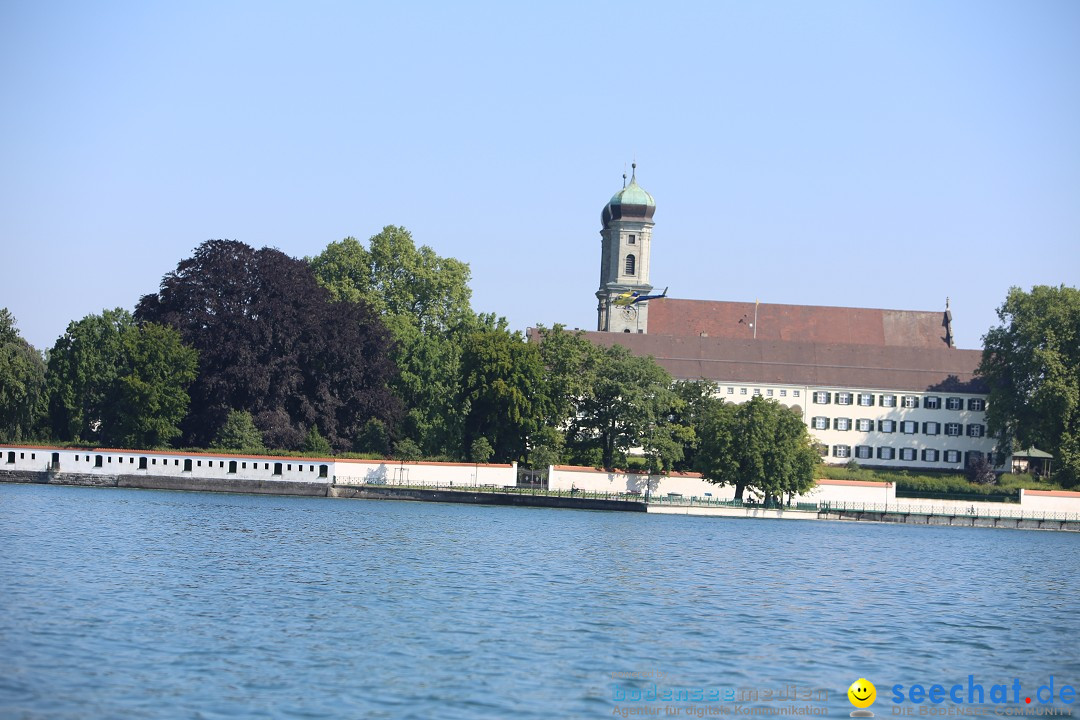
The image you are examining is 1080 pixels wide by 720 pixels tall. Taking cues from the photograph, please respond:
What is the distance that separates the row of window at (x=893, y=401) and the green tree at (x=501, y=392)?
35865 millimetres

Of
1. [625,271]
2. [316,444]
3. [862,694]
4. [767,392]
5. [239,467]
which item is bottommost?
[862,694]

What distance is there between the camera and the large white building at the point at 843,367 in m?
103

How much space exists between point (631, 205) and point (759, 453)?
58016mm

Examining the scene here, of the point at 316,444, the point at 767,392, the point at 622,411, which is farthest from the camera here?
the point at 767,392

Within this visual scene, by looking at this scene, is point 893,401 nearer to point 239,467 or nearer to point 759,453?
point 759,453

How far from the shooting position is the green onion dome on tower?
125 m

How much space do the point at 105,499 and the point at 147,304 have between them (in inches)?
833

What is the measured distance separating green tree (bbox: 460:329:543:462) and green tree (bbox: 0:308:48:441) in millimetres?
23520

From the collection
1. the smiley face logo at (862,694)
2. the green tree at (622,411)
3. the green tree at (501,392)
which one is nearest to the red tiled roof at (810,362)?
the green tree at (622,411)

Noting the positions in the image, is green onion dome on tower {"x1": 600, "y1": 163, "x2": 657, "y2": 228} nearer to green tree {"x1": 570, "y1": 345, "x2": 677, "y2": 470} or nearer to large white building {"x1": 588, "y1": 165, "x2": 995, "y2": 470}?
large white building {"x1": 588, "y1": 165, "x2": 995, "y2": 470}

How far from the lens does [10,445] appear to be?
71.9 m

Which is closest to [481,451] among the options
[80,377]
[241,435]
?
[241,435]

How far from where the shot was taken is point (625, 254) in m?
125

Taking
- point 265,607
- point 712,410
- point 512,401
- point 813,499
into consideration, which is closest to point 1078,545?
point 813,499
